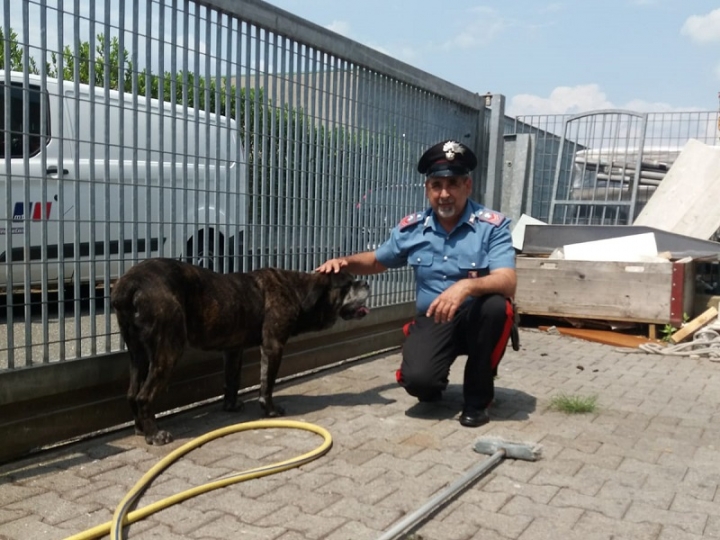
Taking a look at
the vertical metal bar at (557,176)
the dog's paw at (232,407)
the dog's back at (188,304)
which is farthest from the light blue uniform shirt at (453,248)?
the vertical metal bar at (557,176)

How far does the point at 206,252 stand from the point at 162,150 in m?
0.74

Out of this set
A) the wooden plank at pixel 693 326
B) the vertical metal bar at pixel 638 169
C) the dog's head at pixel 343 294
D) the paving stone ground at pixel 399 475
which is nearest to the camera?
the paving stone ground at pixel 399 475

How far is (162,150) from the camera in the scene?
Result: 14.3 ft

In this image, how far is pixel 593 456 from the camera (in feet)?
13.4

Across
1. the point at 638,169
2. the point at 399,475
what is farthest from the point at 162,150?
the point at 638,169

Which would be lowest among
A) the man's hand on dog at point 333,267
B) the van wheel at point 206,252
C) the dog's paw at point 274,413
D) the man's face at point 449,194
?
the dog's paw at point 274,413

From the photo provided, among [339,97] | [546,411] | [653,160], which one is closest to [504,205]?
[653,160]

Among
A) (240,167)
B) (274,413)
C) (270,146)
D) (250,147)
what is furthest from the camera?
(270,146)

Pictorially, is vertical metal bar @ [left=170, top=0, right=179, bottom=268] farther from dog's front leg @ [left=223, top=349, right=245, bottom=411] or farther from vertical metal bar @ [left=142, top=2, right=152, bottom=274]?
dog's front leg @ [left=223, top=349, right=245, bottom=411]

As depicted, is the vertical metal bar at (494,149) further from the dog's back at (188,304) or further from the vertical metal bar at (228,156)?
the dog's back at (188,304)

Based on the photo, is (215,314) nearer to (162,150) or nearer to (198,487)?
(162,150)

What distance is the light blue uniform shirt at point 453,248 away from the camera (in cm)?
481

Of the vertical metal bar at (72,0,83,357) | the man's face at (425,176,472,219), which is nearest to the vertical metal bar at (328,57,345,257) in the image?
the man's face at (425,176,472,219)

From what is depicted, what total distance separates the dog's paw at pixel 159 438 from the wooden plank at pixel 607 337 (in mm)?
5501
